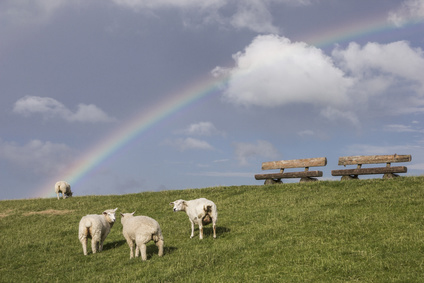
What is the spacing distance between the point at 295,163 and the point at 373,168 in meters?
5.68

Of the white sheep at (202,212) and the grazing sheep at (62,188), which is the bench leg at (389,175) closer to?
the white sheep at (202,212)

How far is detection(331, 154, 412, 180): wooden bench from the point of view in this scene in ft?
84.4

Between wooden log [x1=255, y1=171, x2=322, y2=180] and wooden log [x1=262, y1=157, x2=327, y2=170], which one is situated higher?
wooden log [x1=262, y1=157, x2=327, y2=170]

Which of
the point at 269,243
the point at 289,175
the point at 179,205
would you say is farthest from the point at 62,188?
the point at 269,243

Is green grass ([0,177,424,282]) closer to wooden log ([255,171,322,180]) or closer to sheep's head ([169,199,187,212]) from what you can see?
sheep's head ([169,199,187,212])

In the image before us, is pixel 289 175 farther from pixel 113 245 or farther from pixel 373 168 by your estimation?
pixel 113 245

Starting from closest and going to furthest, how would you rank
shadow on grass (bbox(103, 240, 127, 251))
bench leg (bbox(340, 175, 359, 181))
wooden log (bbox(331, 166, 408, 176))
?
shadow on grass (bbox(103, 240, 127, 251)), wooden log (bbox(331, 166, 408, 176)), bench leg (bbox(340, 175, 359, 181))

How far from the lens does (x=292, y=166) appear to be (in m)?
29.1

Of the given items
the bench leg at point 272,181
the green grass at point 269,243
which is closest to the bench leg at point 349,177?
the green grass at point 269,243

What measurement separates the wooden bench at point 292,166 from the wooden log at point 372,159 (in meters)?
1.56

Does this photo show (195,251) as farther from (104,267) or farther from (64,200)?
(64,200)

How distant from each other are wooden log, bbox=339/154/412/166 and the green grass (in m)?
3.22

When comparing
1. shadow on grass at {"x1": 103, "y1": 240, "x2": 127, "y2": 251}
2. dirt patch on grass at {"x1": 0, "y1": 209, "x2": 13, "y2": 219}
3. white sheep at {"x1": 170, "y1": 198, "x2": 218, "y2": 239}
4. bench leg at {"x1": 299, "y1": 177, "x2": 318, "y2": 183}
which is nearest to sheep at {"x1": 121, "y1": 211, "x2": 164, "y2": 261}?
white sheep at {"x1": 170, "y1": 198, "x2": 218, "y2": 239}

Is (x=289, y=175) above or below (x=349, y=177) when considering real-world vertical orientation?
above
